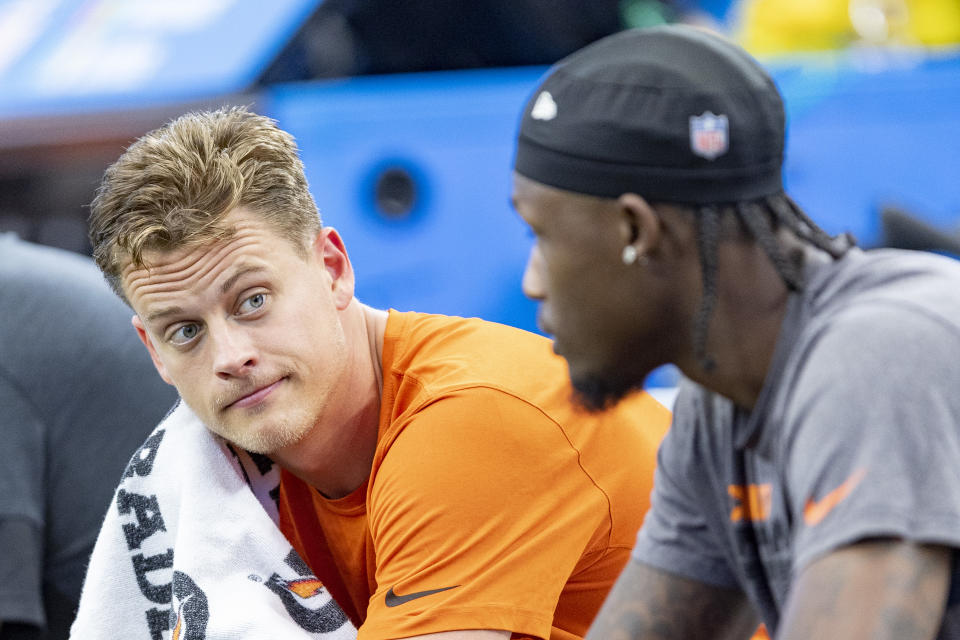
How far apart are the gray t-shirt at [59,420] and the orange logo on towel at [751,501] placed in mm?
1358

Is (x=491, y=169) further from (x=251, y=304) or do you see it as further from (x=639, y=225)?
(x=639, y=225)

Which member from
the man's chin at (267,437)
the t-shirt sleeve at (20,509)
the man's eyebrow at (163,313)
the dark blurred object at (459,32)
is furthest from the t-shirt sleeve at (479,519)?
the dark blurred object at (459,32)

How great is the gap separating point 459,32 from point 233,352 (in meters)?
2.48

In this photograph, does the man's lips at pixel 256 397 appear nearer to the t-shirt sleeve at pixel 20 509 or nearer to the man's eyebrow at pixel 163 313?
the man's eyebrow at pixel 163 313

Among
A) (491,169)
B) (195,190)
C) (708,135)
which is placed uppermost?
(708,135)

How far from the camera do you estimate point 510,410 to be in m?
1.69

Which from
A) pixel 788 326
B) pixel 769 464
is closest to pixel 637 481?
pixel 769 464

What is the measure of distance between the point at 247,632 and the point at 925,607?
1069 millimetres

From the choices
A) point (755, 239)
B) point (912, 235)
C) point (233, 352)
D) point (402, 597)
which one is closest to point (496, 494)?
point (402, 597)

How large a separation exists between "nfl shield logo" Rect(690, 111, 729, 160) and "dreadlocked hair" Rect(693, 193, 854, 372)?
5cm

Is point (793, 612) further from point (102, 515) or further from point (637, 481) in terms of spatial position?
point (102, 515)

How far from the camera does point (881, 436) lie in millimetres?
967

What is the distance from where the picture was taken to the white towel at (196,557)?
1.80 m

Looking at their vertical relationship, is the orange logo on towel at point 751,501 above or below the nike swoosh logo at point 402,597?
above
